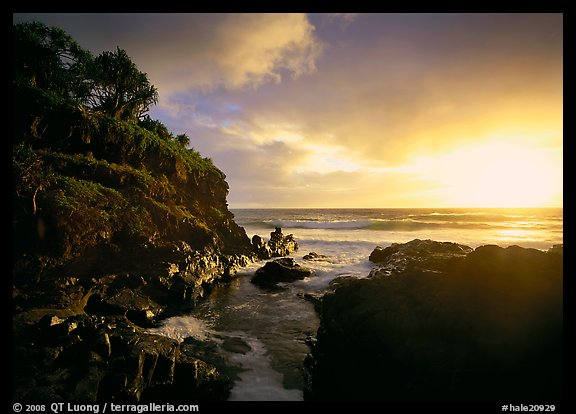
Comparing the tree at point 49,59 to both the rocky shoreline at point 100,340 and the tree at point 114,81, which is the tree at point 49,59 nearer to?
the tree at point 114,81

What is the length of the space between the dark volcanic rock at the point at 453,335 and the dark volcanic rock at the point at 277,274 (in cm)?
902

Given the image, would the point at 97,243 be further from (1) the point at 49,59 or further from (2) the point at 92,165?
(1) the point at 49,59

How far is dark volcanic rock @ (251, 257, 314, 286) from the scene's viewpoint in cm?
1702

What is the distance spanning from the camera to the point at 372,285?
8.14 metres

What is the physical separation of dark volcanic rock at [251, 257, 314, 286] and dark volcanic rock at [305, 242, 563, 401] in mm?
9025

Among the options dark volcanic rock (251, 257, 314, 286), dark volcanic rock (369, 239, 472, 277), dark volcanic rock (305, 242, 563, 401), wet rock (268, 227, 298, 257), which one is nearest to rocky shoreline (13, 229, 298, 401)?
dark volcanic rock (305, 242, 563, 401)

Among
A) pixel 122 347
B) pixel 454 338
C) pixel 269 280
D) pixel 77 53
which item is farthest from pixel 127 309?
pixel 77 53

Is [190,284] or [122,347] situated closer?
[122,347]

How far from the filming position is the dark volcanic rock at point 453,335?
17.3 ft

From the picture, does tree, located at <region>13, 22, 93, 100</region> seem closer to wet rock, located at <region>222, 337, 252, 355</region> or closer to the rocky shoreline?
the rocky shoreline

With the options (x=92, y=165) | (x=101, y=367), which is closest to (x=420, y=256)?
(x=101, y=367)
